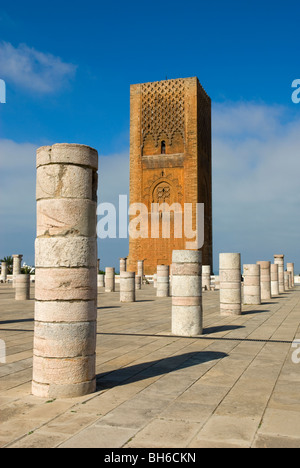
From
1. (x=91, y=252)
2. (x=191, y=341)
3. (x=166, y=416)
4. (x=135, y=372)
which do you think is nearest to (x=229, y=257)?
(x=191, y=341)

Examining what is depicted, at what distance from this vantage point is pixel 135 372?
16.9 feet

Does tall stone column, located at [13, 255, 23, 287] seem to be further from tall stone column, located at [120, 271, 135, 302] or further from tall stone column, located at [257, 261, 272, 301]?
tall stone column, located at [257, 261, 272, 301]

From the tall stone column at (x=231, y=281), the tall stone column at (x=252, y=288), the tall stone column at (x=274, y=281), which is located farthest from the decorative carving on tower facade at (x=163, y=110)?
the tall stone column at (x=231, y=281)

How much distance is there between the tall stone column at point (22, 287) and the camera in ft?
50.4

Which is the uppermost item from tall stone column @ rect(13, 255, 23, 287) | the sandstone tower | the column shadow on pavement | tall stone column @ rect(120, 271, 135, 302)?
the sandstone tower

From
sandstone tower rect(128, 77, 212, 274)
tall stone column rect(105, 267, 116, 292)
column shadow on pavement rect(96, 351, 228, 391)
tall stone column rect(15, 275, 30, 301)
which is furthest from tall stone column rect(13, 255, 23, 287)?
column shadow on pavement rect(96, 351, 228, 391)

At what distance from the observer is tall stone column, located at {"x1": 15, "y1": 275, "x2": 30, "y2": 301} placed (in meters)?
15.4

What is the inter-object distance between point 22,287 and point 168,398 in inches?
480

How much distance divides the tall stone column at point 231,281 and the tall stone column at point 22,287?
7.20 meters

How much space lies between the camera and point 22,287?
610 inches

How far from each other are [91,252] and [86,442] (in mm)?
1856

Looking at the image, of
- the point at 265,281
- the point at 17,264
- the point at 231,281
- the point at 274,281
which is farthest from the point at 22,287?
the point at 17,264

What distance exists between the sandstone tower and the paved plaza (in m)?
24.3
